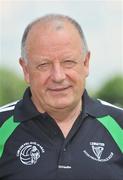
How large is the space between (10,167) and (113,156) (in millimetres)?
711

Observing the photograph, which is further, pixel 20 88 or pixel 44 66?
pixel 20 88

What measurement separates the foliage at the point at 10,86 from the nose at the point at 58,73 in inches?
1091

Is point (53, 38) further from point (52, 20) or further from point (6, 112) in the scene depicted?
point (6, 112)

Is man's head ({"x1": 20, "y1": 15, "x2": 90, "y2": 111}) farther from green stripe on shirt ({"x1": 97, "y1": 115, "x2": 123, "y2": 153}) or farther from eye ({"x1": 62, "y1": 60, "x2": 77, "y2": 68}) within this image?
green stripe on shirt ({"x1": 97, "y1": 115, "x2": 123, "y2": 153})

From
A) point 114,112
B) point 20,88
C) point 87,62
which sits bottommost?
point 20,88

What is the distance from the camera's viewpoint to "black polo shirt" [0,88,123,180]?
4.49 meters

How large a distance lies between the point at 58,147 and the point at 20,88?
30.3 metres

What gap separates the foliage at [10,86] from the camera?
32875mm

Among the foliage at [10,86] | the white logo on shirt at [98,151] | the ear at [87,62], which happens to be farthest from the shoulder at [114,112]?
the foliage at [10,86]

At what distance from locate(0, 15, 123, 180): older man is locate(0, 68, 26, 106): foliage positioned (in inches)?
1080

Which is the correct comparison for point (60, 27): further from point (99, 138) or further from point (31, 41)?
point (99, 138)

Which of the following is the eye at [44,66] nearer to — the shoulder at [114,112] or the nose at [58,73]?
the nose at [58,73]

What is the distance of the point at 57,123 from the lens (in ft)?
15.4

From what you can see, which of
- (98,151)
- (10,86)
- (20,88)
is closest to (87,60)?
(98,151)
